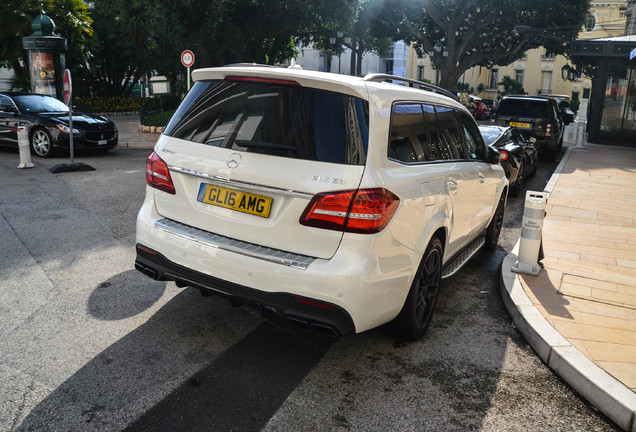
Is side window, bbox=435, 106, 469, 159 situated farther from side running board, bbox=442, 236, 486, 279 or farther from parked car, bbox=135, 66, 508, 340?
side running board, bbox=442, 236, 486, 279

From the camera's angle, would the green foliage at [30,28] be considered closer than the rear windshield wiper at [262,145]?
No

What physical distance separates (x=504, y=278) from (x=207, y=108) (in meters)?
3.21

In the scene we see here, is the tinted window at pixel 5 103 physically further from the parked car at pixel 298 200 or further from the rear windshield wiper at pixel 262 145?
the rear windshield wiper at pixel 262 145

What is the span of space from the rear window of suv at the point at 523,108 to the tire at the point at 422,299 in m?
12.2

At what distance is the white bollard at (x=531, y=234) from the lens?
518 cm

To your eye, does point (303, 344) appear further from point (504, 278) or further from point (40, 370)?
point (504, 278)

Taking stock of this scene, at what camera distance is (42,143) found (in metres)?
12.7

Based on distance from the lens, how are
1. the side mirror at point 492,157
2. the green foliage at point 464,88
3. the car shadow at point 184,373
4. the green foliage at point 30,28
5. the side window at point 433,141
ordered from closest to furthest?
the car shadow at point 184,373, the side window at point 433,141, the side mirror at point 492,157, the green foliage at point 30,28, the green foliage at point 464,88

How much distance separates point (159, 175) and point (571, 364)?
2.98 meters

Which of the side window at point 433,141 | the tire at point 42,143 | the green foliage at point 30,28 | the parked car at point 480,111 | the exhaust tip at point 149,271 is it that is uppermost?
the green foliage at point 30,28

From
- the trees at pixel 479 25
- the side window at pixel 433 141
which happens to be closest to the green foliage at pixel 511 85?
the trees at pixel 479 25

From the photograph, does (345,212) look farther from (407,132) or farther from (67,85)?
(67,85)

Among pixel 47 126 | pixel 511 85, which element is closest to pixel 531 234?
pixel 47 126

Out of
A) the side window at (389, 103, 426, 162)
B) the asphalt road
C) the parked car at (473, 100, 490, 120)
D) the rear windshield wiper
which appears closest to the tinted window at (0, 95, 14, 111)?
the asphalt road
